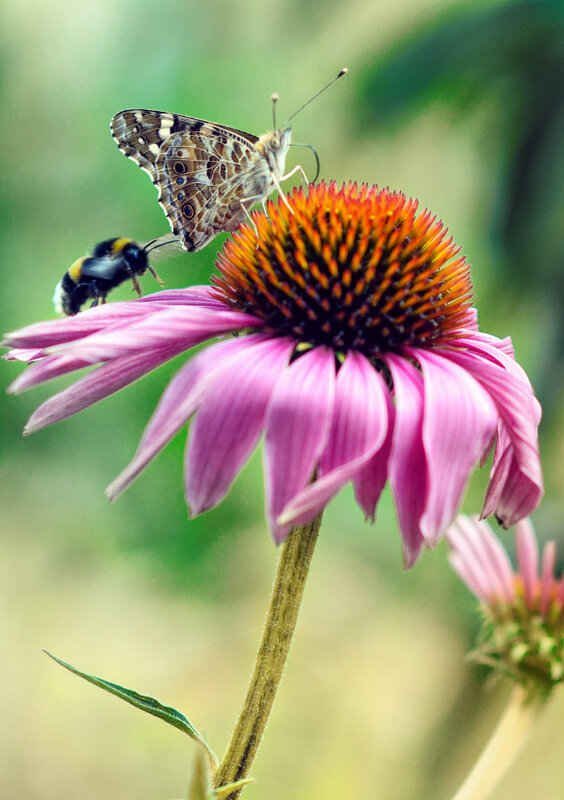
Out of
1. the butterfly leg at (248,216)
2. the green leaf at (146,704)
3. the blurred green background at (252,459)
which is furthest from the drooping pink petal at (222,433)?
the blurred green background at (252,459)

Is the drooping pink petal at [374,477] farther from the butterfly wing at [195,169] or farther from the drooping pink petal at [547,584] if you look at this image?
the drooping pink petal at [547,584]

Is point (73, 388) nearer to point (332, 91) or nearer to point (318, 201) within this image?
point (318, 201)

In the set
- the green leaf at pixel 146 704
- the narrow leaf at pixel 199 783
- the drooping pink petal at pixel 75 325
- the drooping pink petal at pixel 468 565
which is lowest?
the drooping pink petal at pixel 468 565

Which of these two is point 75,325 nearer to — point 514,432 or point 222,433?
point 222,433

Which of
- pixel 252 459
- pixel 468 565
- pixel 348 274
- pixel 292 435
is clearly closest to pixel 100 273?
pixel 348 274

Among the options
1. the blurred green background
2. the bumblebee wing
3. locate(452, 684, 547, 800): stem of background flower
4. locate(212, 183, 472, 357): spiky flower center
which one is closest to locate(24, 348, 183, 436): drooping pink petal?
locate(212, 183, 472, 357): spiky flower center

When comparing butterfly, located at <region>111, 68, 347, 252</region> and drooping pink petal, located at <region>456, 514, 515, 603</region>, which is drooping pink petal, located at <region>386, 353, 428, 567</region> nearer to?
butterfly, located at <region>111, 68, 347, 252</region>
